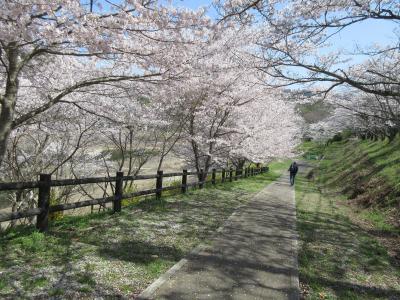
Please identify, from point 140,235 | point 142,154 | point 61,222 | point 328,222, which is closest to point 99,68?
point 61,222

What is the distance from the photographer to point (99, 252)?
19.7ft

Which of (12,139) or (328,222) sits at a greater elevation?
(12,139)

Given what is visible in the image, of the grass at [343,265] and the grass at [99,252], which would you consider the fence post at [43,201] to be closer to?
the grass at [99,252]

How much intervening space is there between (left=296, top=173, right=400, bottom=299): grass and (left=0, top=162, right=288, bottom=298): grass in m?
2.32

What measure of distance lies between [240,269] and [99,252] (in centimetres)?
252

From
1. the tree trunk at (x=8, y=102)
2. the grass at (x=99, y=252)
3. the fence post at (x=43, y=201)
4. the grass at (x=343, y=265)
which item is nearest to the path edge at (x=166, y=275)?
the grass at (x=99, y=252)

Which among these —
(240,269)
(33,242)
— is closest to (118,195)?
(33,242)

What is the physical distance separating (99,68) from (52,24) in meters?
6.49

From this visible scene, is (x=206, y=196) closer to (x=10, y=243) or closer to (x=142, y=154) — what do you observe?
(x=142, y=154)

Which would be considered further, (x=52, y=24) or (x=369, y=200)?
(x=369, y=200)

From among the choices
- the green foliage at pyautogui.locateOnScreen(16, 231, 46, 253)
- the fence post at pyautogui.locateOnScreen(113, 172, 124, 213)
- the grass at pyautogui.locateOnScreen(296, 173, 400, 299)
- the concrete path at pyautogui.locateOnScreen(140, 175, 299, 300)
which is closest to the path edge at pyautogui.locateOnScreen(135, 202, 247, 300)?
the concrete path at pyautogui.locateOnScreen(140, 175, 299, 300)

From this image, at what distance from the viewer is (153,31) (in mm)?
6133

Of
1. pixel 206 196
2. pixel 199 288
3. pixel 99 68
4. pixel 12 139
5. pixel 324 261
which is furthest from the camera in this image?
pixel 206 196

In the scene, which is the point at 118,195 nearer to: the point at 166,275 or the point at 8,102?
the point at 8,102
